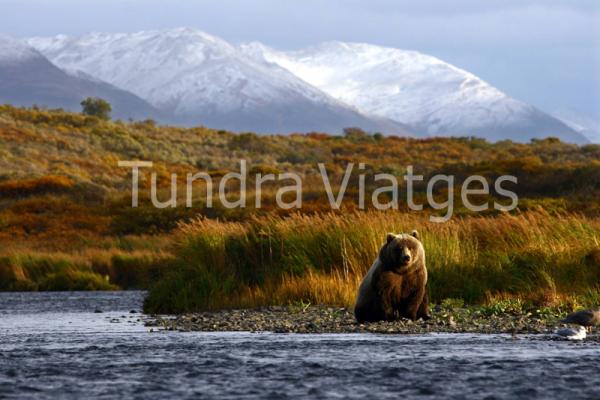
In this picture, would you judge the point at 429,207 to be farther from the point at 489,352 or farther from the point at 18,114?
the point at 18,114

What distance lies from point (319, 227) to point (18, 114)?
6755cm

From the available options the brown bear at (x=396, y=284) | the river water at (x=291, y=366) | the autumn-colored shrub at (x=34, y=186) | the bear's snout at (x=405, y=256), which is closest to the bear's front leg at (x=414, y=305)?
the brown bear at (x=396, y=284)

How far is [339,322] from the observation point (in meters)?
17.8

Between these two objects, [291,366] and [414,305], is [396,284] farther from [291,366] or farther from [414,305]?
[291,366]

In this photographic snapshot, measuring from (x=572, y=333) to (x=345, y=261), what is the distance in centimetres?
678

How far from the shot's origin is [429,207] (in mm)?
40812

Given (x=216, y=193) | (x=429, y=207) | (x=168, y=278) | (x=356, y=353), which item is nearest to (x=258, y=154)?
(x=216, y=193)

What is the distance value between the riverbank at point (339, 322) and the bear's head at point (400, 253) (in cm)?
83

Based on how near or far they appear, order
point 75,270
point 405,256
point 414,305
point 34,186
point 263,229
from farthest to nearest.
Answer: point 34,186 → point 75,270 → point 263,229 → point 414,305 → point 405,256

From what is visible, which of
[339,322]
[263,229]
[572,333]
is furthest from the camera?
[263,229]

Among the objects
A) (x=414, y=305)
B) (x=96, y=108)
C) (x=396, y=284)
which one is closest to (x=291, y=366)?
(x=396, y=284)

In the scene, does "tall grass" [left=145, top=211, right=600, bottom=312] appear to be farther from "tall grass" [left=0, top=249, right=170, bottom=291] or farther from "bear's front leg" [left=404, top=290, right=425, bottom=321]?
"tall grass" [left=0, top=249, right=170, bottom=291]

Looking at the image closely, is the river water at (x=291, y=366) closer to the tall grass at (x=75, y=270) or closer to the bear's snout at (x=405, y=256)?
the bear's snout at (x=405, y=256)

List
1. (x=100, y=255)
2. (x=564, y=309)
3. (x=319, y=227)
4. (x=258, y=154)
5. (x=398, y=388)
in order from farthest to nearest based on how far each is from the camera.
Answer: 1. (x=258, y=154)
2. (x=100, y=255)
3. (x=319, y=227)
4. (x=564, y=309)
5. (x=398, y=388)
